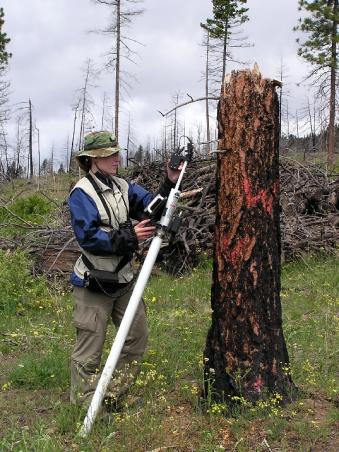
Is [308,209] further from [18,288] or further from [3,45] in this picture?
[3,45]

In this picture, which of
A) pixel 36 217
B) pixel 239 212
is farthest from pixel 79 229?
pixel 36 217

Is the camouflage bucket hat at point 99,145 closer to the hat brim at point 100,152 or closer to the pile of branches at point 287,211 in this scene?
the hat brim at point 100,152

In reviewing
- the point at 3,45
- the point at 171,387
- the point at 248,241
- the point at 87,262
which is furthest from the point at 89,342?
the point at 3,45

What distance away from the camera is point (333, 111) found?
22.7 m

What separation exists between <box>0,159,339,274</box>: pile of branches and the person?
3.73m

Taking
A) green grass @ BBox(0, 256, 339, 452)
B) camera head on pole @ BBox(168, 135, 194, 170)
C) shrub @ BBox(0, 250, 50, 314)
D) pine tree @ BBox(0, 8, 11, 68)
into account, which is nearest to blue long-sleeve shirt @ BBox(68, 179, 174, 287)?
camera head on pole @ BBox(168, 135, 194, 170)

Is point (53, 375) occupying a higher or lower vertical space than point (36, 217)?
lower

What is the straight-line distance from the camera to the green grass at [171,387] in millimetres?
3422

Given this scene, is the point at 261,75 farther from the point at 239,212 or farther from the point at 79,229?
the point at 79,229

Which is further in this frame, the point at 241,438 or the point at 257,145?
the point at 257,145

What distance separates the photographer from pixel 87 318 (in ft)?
12.9

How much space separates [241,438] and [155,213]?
1.67m

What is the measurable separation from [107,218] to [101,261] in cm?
32

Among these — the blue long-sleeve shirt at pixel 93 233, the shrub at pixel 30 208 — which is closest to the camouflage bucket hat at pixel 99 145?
the blue long-sleeve shirt at pixel 93 233
